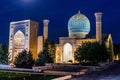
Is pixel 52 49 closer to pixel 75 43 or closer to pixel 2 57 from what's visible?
pixel 75 43

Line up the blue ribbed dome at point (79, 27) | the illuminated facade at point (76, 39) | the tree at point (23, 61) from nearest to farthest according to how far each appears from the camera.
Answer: the tree at point (23, 61) < the illuminated facade at point (76, 39) < the blue ribbed dome at point (79, 27)

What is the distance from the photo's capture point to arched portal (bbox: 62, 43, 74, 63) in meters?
32.1

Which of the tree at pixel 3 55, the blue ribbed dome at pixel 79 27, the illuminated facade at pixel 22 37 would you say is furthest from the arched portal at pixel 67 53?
the tree at pixel 3 55

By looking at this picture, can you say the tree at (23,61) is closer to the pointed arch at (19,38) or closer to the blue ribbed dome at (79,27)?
the pointed arch at (19,38)

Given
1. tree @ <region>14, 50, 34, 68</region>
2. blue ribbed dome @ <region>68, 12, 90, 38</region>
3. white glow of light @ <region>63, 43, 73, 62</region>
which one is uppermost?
blue ribbed dome @ <region>68, 12, 90, 38</region>

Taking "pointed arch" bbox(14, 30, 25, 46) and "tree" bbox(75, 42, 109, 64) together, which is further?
"pointed arch" bbox(14, 30, 25, 46)

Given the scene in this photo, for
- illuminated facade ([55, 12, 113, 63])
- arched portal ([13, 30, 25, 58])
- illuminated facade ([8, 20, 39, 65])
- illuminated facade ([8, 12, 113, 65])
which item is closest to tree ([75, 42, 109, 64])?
illuminated facade ([55, 12, 113, 63])

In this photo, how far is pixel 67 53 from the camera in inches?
1280

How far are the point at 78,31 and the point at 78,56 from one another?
30.1 feet

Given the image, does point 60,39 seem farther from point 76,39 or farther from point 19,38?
point 19,38

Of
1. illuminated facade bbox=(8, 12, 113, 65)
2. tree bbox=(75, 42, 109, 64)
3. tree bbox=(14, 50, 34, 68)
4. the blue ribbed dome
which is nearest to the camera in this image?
tree bbox=(14, 50, 34, 68)

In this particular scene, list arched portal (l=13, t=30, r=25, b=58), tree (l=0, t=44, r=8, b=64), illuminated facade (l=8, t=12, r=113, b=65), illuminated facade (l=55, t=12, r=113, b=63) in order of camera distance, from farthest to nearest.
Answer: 1. arched portal (l=13, t=30, r=25, b=58)
2. illuminated facade (l=8, t=12, r=113, b=65)
3. illuminated facade (l=55, t=12, r=113, b=63)
4. tree (l=0, t=44, r=8, b=64)

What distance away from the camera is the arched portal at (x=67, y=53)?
32.1 metres

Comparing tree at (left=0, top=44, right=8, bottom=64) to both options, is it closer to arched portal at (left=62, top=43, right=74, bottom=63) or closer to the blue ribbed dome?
arched portal at (left=62, top=43, right=74, bottom=63)
